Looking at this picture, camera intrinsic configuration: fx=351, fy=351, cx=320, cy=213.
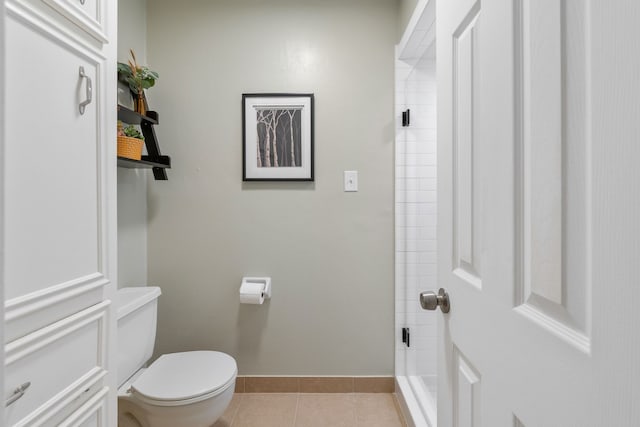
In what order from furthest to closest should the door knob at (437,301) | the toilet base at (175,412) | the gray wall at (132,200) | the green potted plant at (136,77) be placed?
the gray wall at (132,200) → the green potted plant at (136,77) → the toilet base at (175,412) → the door knob at (437,301)

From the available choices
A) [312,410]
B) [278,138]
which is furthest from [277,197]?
[312,410]

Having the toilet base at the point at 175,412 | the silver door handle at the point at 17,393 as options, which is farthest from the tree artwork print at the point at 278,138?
the silver door handle at the point at 17,393

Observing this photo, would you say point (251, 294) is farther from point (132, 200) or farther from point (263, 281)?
point (132, 200)

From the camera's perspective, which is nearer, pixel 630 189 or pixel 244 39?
pixel 630 189

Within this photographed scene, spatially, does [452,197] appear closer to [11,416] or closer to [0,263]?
[0,263]

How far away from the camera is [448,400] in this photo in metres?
0.80

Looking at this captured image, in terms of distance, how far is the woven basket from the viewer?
1498mm

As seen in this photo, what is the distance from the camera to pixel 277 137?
6.50 feet

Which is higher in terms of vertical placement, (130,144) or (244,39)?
(244,39)

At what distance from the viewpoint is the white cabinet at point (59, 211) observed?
2.33ft

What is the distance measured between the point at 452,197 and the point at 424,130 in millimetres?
1269

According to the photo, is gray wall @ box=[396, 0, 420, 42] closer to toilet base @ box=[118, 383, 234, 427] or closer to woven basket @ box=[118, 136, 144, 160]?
woven basket @ box=[118, 136, 144, 160]

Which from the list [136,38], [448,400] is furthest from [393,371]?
[136,38]

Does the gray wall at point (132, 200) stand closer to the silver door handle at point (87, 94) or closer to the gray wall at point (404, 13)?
the silver door handle at point (87, 94)
